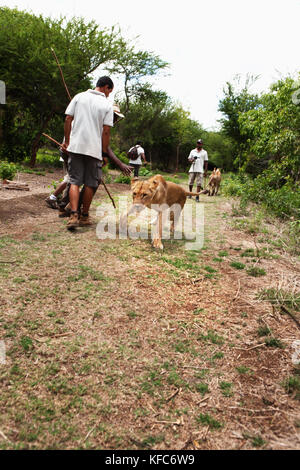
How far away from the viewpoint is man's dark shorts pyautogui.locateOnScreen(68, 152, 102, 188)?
4.67 m

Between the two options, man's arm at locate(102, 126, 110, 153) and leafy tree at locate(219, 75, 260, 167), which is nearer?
man's arm at locate(102, 126, 110, 153)

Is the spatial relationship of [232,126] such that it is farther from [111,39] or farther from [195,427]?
[195,427]

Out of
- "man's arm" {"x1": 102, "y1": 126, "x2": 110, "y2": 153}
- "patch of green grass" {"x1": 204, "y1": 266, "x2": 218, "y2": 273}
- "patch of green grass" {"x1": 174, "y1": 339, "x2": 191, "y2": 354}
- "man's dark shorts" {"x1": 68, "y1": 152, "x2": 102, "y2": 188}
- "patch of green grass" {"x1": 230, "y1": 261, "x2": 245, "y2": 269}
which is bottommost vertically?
"patch of green grass" {"x1": 174, "y1": 339, "x2": 191, "y2": 354}

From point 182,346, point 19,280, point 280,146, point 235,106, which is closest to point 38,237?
point 19,280

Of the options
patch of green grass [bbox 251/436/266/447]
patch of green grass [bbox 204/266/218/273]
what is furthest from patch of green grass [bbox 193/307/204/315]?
patch of green grass [bbox 251/436/266/447]

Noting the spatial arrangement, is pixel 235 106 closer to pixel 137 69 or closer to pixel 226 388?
pixel 137 69

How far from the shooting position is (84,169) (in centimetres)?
480

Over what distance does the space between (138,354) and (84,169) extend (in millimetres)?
3469

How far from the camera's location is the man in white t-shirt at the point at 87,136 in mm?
4523

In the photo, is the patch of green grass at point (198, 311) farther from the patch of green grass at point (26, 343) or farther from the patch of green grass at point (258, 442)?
the patch of green grass at point (26, 343)

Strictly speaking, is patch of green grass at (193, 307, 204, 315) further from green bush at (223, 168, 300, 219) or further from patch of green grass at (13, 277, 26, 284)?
green bush at (223, 168, 300, 219)
